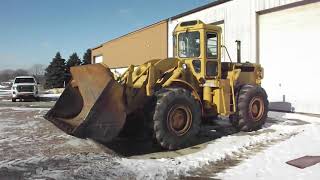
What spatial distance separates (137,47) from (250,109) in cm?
2709

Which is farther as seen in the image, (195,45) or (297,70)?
(297,70)

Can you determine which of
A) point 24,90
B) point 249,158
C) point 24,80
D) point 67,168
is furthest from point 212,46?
point 24,80

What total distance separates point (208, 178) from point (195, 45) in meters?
4.82

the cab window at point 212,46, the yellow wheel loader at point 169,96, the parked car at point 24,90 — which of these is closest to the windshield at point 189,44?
the yellow wheel loader at point 169,96

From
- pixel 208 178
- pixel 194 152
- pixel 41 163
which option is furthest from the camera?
pixel 194 152

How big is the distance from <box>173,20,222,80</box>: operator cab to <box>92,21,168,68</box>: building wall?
18500mm

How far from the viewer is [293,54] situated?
18516mm

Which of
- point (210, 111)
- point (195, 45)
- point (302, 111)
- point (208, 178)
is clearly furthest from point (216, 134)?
point (302, 111)

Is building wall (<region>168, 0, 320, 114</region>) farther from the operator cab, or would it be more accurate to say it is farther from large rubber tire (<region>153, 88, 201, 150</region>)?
large rubber tire (<region>153, 88, 201, 150</region>)

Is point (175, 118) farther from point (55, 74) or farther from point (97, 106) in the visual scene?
point (55, 74)

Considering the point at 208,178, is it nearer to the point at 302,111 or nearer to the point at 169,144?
the point at 169,144

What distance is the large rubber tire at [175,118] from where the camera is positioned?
9.52 m

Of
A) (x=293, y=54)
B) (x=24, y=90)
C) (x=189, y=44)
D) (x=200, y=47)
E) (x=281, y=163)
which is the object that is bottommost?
(x=281, y=163)

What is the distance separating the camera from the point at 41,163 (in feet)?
27.9
